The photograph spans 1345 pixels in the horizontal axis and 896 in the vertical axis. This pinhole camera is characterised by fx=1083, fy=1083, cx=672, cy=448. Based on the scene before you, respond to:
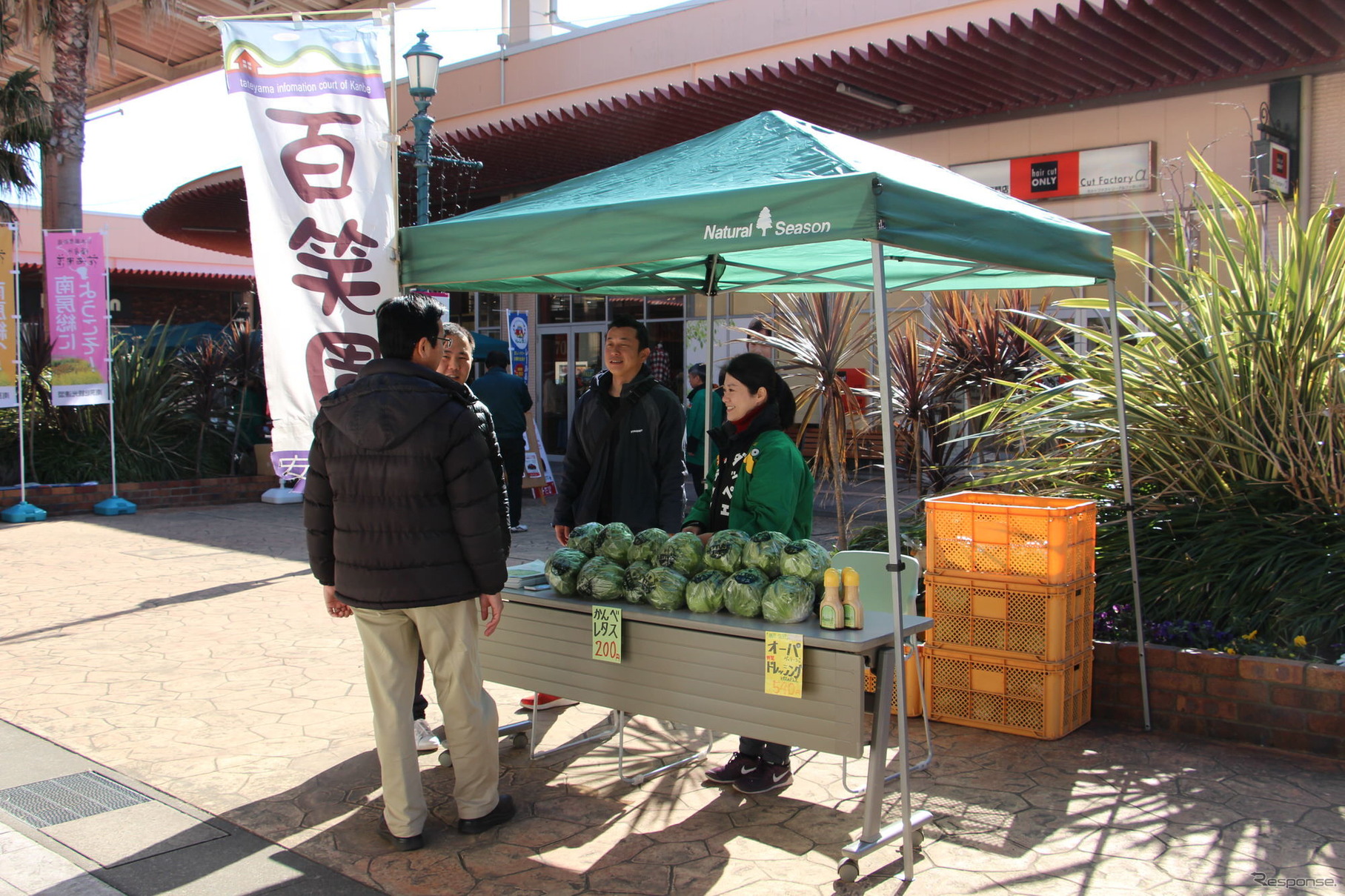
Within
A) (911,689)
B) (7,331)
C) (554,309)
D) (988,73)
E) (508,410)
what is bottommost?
(911,689)

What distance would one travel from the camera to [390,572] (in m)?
3.61

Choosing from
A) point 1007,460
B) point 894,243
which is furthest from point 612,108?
point 894,243

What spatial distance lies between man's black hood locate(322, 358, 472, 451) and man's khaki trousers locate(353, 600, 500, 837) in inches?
23.7

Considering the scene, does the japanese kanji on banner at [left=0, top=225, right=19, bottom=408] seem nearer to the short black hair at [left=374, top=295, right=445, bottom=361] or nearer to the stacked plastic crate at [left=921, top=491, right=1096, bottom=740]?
the short black hair at [left=374, top=295, right=445, bottom=361]

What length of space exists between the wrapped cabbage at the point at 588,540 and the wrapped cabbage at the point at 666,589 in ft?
1.38

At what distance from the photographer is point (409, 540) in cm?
360

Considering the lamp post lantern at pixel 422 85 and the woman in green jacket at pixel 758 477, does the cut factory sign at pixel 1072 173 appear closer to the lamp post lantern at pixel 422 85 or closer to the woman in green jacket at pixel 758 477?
the lamp post lantern at pixel 422 85

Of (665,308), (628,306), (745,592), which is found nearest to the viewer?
(745,592)

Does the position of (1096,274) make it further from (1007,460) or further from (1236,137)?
(1236,137)

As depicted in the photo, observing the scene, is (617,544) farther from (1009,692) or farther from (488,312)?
(488,312)

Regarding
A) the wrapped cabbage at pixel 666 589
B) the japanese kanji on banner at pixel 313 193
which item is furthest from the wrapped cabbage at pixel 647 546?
the japanese kanji on banner at pixel 313 193

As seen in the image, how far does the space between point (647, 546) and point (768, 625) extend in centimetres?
69

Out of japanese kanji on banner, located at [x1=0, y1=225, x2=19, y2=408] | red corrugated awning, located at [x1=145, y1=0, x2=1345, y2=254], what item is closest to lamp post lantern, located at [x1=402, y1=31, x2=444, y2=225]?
red corrugated awning, located at [x1=145, y1=0, x2=1345, y2=254]

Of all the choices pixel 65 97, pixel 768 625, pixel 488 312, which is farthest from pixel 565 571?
pixel 488 312
